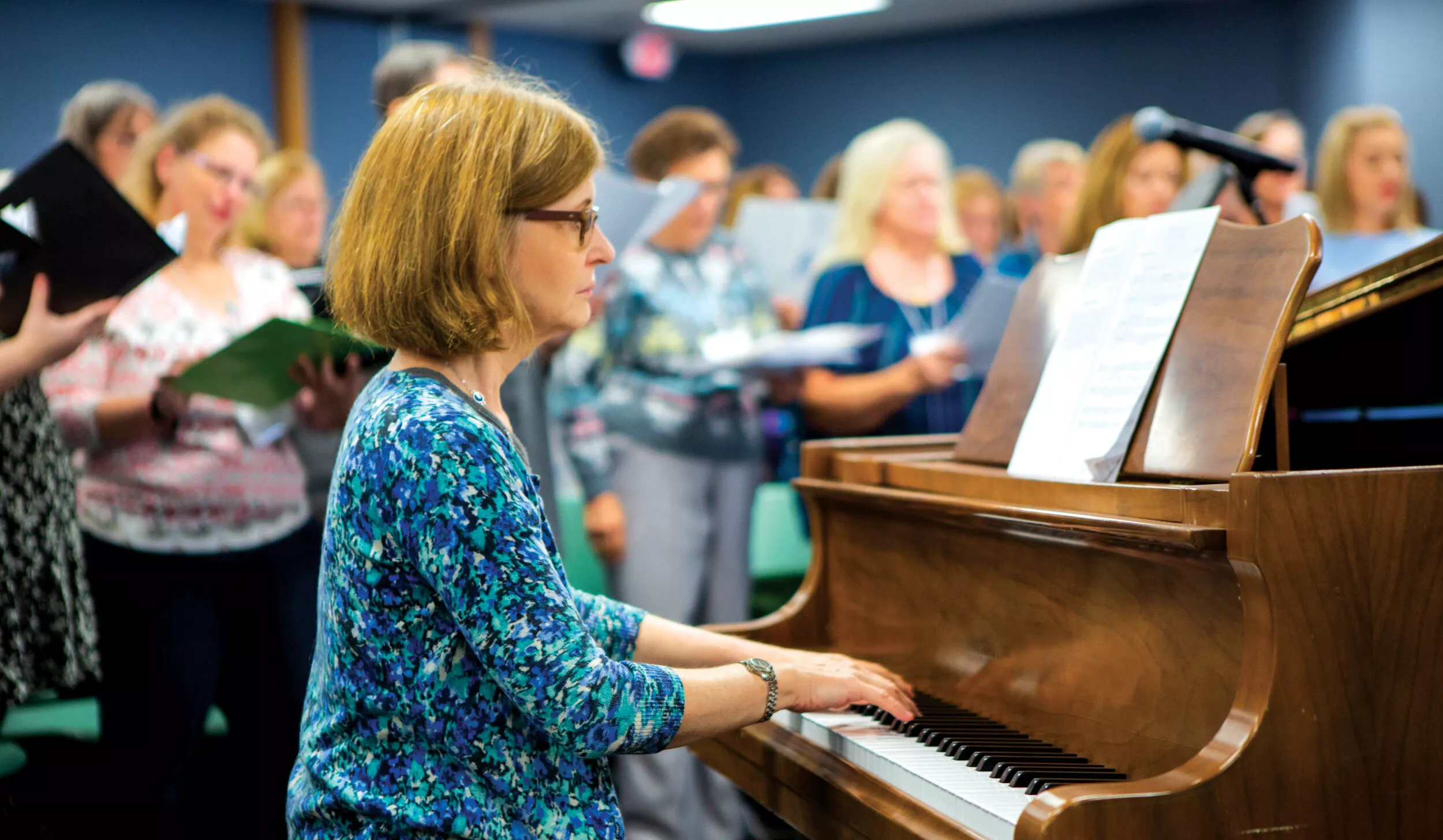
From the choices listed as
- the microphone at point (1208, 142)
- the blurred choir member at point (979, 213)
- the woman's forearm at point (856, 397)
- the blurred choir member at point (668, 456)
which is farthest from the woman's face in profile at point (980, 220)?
the microphone at point (1208, 142)

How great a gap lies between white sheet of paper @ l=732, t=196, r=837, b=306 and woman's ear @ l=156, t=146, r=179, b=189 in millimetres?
1937

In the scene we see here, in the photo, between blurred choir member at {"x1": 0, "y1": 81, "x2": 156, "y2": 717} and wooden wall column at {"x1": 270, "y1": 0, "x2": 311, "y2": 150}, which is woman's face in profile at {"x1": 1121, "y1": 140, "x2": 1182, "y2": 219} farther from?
wooden wall column at {"x1": 270, "y1": 0, "x2": 311, "y2": 150}

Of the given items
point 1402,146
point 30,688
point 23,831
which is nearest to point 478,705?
point 30,688

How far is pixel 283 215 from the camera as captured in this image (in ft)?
11.0

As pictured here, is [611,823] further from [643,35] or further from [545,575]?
[643,35]

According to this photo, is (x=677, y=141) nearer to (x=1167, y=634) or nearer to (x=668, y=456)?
(x=668, y=456)

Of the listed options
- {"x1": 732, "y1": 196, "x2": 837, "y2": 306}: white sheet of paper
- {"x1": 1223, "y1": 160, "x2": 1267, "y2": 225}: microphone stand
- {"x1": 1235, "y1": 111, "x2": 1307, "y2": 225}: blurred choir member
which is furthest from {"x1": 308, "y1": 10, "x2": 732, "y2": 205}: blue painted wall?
{"x1": 1223, "y1": 160, "x2": 1267, "y2": 225}: microphone stand

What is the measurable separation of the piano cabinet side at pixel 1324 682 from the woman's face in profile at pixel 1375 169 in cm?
267

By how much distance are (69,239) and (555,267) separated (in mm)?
1074

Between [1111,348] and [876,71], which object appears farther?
[876,71]

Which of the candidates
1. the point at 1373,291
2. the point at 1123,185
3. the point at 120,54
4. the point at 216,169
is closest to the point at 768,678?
the point at 1373,291

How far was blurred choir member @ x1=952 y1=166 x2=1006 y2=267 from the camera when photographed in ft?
17.6

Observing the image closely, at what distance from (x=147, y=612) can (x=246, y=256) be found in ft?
2.41

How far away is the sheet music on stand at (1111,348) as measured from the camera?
1494 millimetres
